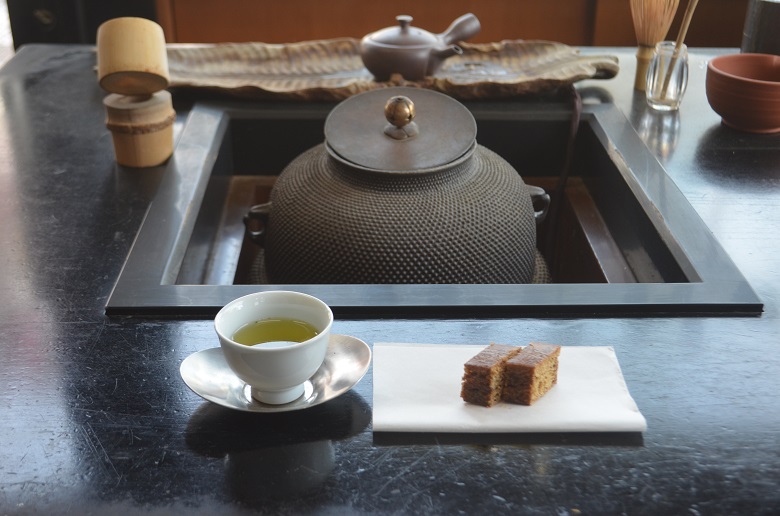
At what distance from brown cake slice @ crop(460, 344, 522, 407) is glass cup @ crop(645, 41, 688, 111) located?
1092mm

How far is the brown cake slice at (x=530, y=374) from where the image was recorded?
3.19 ft

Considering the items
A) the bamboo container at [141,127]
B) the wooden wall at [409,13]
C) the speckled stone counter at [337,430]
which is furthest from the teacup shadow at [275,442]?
the wooden wall at [409,13]

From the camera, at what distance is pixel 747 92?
1760mm

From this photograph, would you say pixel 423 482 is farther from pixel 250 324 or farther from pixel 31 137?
pixel 31 137

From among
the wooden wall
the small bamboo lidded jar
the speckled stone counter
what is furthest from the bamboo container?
the wooden wall

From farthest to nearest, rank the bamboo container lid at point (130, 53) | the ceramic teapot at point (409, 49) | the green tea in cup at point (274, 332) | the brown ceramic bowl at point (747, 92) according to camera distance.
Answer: the ceramic teapot at point (409, 49), the brown ceramic bowl at point (747, 92), the bamboo container lid at point (130, 53), the green tea in cup at point (274, 332)

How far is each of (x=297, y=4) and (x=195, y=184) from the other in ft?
7.61

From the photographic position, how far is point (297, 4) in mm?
3682

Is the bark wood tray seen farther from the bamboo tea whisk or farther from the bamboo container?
the bamboo container

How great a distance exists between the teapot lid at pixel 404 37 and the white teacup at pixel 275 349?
1032 mm

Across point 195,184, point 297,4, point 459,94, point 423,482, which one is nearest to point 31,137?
point 195,184

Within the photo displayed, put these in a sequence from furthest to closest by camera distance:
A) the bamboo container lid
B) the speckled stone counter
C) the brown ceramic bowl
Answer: the brown ceramic bowl
the bamboo container lid
the speckled stone counter

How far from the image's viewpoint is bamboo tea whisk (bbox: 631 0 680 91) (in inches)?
75.6

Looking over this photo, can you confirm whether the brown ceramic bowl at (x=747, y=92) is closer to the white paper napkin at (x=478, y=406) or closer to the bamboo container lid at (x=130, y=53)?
the white paper napkin at (x=478, y=406)
